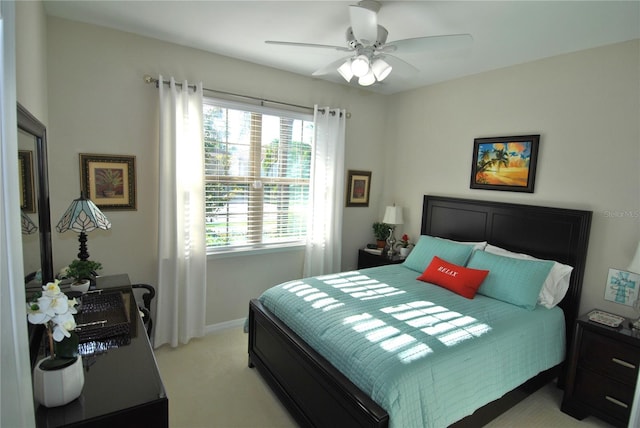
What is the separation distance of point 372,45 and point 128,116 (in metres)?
2.04

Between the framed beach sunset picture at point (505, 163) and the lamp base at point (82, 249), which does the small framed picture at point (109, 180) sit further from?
the framed beach sunset picture at point (505, 163)

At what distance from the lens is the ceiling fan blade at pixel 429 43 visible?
1.92 m

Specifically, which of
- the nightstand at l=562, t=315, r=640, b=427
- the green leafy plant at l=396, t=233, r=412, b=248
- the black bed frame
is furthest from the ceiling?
the nightstand at l=562, t=315, r=640, b=427

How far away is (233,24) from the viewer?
249cm

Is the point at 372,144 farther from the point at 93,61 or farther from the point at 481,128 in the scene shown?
the point at 93,61

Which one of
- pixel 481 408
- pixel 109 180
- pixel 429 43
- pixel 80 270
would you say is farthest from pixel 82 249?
pixel 481 408

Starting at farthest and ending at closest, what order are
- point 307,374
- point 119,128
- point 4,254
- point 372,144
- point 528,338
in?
1. point 372,144
2. point 119,128
3. point 528,338
4. point 307,374
5. point 4,254

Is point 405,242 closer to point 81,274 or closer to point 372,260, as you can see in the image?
point 372,260

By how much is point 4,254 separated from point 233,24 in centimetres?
231

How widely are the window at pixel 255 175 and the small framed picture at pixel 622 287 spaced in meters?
2.75

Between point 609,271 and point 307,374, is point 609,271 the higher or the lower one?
the higher one

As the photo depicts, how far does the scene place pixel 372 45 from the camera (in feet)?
6.87

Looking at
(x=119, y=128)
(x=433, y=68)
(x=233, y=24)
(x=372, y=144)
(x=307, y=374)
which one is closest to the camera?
(x=307, y=374)

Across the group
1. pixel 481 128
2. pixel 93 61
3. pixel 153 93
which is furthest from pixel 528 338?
pixel 93 61
